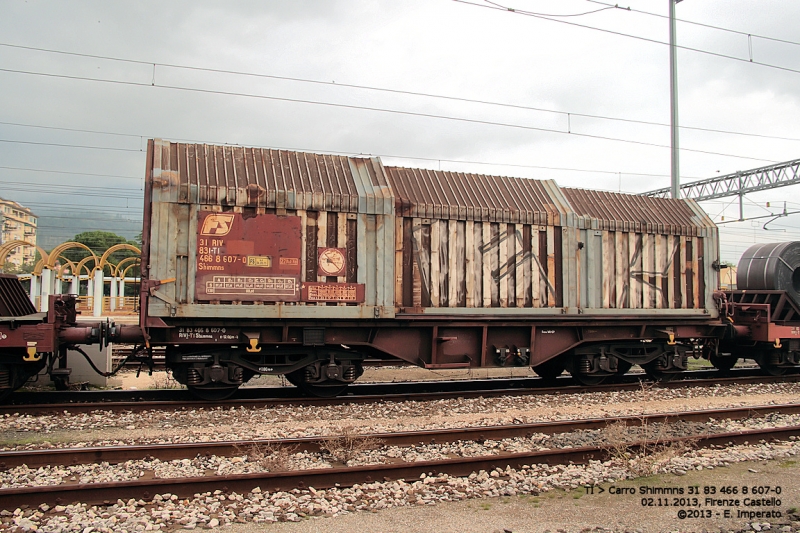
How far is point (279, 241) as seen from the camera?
32.8 feet

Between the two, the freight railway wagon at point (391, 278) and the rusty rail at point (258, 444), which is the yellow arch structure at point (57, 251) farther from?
the rusty rail at point (258, 444)

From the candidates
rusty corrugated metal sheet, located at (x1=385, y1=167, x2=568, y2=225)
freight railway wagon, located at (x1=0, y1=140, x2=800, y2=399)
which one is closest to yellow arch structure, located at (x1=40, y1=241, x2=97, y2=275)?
freight railway wagon, located at (x1=0, y1=140, x2=800, y2=399)

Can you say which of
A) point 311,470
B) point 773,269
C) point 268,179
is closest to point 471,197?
point 268,179

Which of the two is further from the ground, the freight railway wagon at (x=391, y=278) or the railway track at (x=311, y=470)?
the freight railway wagon at (x=391, y=278)

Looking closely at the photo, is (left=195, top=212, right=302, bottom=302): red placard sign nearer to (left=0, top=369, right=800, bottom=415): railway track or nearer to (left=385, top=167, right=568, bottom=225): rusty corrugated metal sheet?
(left=0, top=369, right=800, bottom=415): railway track

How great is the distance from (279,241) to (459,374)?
782cm

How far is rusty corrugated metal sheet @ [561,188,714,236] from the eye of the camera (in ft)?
41.2

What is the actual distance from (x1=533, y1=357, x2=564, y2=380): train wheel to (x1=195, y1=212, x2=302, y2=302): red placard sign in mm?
6135

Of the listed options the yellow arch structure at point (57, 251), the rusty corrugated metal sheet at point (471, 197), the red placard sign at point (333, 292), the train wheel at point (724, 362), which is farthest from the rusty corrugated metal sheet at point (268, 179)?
the yellow arch structure at point (57, 251)

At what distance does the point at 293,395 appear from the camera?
11.0m

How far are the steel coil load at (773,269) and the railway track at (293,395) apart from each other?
239cm

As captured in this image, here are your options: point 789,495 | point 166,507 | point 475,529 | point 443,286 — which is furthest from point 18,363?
point 789,495

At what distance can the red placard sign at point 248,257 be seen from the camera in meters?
9.68

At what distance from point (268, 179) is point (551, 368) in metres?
7.55
